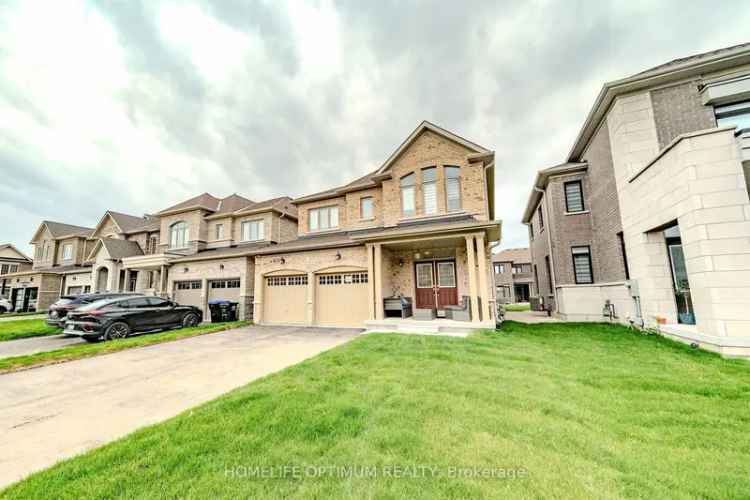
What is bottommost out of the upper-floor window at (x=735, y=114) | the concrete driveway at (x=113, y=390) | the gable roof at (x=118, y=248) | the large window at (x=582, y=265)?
the concrete driveway at (x=113, y=390)

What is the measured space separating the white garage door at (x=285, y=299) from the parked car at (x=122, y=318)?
11.4 feet

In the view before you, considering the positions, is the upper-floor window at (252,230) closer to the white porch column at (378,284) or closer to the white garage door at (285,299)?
the white garage door at (285,299)

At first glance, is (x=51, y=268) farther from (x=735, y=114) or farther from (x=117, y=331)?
(x=735, y=114)

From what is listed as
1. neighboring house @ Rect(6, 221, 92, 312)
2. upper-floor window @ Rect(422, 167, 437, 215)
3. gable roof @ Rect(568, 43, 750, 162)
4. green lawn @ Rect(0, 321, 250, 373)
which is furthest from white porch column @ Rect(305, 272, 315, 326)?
neighboring house @ Rect(6, 221, 92, 312)

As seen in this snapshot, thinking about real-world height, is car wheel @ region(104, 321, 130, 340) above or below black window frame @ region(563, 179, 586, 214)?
below

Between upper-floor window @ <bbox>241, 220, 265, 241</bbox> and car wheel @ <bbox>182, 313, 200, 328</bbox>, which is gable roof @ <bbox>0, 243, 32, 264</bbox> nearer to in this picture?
upper-floor window @ <bbox>241, 220, 265, 241</bbox>

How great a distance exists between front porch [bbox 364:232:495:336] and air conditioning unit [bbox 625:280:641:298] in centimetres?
446

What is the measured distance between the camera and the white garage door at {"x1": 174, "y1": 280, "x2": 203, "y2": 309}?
15523 millimetres

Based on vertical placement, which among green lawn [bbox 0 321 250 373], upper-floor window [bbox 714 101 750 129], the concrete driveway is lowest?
the concrete driveway

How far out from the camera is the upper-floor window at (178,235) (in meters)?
Result: 18.6

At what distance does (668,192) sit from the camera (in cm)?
723

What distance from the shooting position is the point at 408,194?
493 inches

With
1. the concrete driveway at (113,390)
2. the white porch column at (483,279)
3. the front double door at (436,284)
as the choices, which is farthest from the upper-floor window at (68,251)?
the white porch column at (483,279)

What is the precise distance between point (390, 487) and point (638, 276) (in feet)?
36.3
